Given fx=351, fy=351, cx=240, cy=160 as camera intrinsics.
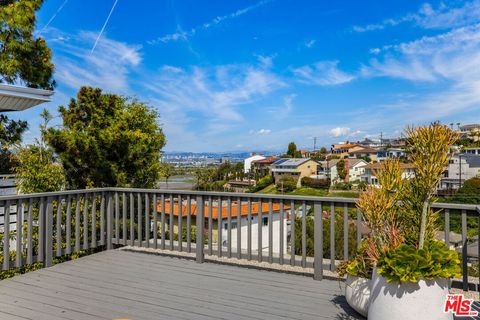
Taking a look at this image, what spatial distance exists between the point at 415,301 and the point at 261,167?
7876cm

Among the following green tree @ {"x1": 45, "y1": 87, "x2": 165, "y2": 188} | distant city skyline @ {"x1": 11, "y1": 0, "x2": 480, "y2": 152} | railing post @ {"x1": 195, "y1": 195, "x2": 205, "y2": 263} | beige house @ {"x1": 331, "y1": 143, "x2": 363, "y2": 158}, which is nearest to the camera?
railing post @ {"x1": 195, "y1": 195, "x2": 205, "y2": 263}

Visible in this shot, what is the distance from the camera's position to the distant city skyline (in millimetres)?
13938

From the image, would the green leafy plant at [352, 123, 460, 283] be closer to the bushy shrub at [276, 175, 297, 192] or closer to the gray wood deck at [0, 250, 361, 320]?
the gray wood deck at [0, 250, 361, 320]

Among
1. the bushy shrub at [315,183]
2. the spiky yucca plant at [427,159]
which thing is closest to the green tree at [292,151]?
the bushy shrub at [315,183]

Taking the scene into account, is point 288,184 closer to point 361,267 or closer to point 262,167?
point 262,167

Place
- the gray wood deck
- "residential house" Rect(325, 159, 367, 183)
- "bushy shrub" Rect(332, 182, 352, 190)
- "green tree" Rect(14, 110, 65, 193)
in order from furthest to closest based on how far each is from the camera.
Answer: "residential house" Rect(325, 159, 367, 183), "bushy shrub" Rect(332, 182, 352, 190), "green tree" Rect(14, 110, 65, 193), the gray wood deck

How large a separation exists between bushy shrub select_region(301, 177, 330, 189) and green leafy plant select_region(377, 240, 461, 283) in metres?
57.0

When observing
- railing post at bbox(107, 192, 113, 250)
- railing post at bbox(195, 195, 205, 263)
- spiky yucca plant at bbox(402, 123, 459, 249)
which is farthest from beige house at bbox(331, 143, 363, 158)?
spiky yucca plant at bbox(402, 123, 459, 249)

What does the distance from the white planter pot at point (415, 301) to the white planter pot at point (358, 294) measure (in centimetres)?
A: 37

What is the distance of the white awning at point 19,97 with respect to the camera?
432cm

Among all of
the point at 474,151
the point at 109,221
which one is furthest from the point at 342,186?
the point at 109,221

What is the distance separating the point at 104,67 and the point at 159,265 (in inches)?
559

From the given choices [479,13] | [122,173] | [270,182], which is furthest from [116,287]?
[270,182]

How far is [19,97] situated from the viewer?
450cm
